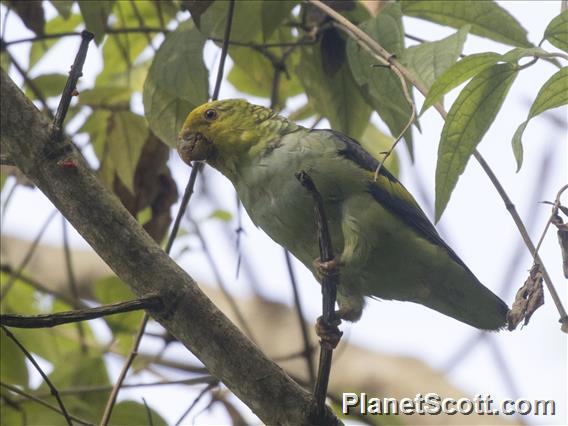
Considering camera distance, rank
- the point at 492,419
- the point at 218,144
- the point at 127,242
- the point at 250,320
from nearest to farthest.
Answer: the point at 127,242 → the point at 218,144 → the point at 492,419 → the point at 250,320

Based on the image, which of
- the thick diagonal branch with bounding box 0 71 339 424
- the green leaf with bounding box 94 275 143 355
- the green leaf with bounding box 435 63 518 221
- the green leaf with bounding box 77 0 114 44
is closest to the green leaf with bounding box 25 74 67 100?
the green leaf with bounding box 77 0 114 44

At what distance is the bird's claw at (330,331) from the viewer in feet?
8.25

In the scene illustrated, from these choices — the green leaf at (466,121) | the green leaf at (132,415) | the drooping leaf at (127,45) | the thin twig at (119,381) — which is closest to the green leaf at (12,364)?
the green leaf at (132,415)

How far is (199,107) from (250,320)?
12.0ft

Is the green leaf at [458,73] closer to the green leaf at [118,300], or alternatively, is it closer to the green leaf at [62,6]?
the green leaf at [62,6]

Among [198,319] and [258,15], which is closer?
[198,319]

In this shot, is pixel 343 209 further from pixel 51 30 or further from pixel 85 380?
pixel 51 30

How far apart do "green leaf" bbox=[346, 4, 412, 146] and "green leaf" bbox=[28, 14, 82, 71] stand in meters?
1.53

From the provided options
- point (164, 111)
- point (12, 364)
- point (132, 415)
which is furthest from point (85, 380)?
point (164, 111)

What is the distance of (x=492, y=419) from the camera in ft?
20.1

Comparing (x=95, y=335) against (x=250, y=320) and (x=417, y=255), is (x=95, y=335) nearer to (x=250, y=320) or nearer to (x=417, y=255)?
(x=250, y=320)

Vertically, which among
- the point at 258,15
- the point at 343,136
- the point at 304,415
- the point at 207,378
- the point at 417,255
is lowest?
the point at 304,415

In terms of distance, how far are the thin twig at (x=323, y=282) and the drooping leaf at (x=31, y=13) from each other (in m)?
1.82

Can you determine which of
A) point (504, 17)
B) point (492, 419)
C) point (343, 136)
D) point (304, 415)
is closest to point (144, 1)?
point (343, 136)
